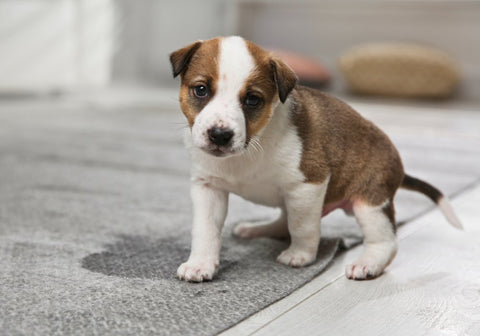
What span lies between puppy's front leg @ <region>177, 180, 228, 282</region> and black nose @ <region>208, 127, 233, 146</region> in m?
0.23

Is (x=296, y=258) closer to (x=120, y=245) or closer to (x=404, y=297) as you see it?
(x=404, y=297)

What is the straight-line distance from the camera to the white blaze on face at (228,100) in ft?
4.16

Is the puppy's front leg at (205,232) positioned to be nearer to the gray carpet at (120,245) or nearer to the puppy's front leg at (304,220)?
the gray carpet at (120,245)

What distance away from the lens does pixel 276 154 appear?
1.42 m

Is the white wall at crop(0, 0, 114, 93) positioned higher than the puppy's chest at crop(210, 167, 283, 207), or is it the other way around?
the puppy's chest at crop(210, 167, 283, 207)

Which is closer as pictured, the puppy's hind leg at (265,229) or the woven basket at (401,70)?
the puppy's hind leg at (265,229)

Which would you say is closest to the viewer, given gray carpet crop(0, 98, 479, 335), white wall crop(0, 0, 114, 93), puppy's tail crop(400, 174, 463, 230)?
gray carpet crop(0, 98, 479, 335)

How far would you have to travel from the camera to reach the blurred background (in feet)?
19.7

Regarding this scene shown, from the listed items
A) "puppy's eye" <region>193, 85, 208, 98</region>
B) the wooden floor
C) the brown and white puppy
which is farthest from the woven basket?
"puppy's eye" <region>193, 85, 208, 98</region>

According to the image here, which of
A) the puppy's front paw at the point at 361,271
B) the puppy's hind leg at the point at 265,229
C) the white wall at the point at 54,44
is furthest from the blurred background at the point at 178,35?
the puppy's front paw at the point at 361,271

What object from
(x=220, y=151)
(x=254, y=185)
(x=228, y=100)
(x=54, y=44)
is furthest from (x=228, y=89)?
(x=54, y=44)

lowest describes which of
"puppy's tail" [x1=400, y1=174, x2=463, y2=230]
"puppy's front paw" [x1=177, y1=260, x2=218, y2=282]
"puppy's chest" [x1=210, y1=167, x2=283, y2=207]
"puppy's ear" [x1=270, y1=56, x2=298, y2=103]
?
"puppy's front paw" [x1=177, y1=260, x2=218, y2=282]

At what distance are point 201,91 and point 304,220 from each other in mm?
396

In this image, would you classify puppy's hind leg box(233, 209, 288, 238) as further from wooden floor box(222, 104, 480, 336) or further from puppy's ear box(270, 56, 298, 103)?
puppy's ear box(270, 56, 298, 103)
